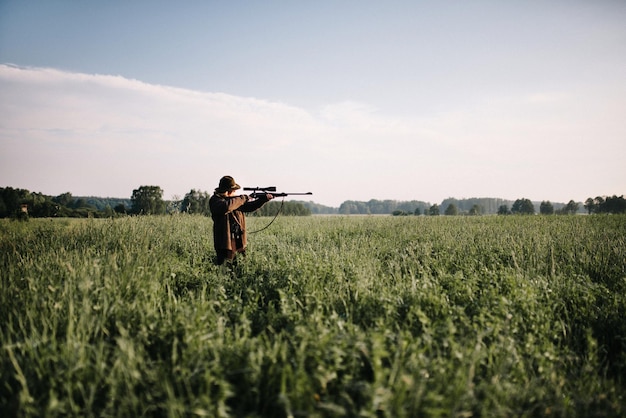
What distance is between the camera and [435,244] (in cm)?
900

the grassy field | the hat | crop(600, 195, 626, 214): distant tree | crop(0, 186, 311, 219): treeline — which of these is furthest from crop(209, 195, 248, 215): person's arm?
crop(600, 195, 626, 214): distant tree

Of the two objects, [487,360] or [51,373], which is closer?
[51,373]

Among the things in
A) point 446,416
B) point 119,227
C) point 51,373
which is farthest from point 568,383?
point 119,227

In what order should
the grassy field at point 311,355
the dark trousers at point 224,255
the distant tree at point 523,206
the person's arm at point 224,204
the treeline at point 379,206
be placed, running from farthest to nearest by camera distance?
the treeline at point 379,206
the distant tree at point 523,206
the dark trousers at point 224,255
the person's arm at point 224,204
the grassy field at point 311,355

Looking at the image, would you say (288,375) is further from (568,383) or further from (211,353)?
(568,383)

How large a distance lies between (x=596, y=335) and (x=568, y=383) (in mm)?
1788

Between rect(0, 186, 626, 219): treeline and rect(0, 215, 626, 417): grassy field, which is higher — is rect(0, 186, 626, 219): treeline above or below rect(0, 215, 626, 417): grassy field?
above

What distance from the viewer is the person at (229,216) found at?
620 cm

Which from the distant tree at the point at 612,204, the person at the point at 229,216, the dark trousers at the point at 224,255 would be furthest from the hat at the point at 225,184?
the distant tree at the point at 612,204

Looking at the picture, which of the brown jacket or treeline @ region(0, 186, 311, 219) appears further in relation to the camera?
treeline @ region(0, 186, 311, 219)

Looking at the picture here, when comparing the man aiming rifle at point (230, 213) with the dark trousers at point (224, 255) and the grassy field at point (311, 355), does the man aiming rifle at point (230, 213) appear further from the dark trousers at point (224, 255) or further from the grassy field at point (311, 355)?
the grassy field at point (311, 355)

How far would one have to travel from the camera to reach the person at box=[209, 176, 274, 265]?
244 inches

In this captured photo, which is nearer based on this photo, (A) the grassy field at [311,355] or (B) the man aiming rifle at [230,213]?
(A) the grassy field at [311,355]

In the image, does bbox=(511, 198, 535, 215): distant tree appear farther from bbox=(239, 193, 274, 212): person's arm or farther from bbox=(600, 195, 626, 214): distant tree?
bbox=(239, 193, 274, 212): person's arm
